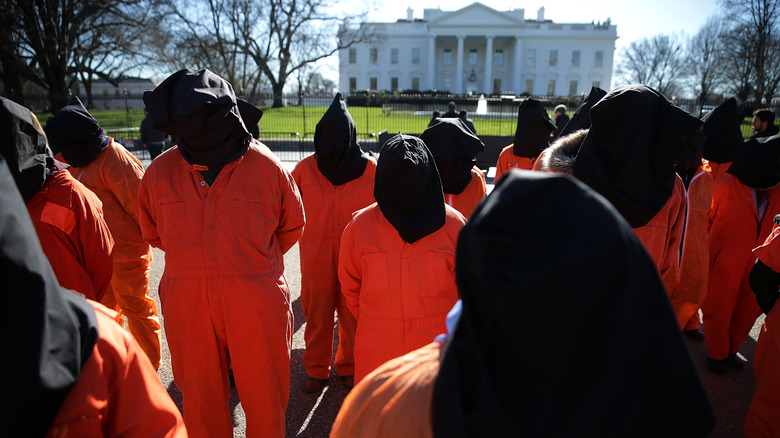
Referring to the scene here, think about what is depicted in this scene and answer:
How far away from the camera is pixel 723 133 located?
15.6 ft

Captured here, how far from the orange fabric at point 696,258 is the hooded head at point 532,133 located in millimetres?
2325

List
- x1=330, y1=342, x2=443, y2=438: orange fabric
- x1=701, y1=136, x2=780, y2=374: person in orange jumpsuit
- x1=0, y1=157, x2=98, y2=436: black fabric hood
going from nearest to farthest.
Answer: x1=0, y1=157, x2=98, y2=436: black fabric hood < x1=330, y1=342, x2=443, y2=438: orange fabric < x1=701, y1=136, x2=780, y2=374: person in orange jumpsuit

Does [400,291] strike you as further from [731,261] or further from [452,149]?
[731,261]

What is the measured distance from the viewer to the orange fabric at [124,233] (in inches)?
156

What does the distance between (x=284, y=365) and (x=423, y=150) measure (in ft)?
5.27

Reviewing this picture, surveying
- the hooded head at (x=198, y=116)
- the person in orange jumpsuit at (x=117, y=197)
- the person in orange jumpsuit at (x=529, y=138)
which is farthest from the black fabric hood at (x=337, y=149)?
the person in orange jumpsuit at (x=529, y=138)

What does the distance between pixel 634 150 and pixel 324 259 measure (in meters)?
2.60

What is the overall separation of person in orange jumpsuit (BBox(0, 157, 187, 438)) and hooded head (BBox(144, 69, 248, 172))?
1507 millimetres

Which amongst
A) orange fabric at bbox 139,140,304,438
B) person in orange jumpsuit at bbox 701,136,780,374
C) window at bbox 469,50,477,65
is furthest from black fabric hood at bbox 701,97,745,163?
window at bbox 469,50,477,65

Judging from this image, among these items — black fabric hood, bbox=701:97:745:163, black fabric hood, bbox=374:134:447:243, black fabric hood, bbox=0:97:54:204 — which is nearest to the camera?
black fabric hood, bbox=0:97:54:204

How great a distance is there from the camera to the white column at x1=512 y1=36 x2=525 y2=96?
7256 centimetres

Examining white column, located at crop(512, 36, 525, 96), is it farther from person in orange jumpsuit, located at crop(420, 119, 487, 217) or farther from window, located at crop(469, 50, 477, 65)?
person in orange jumpsuit, located at crop(420, 119, 487, 217)

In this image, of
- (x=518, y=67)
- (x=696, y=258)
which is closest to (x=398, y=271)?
(x=696, y=258)

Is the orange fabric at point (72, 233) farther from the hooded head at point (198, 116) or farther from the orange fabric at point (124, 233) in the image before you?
the orange fabric at point (124, 233)
